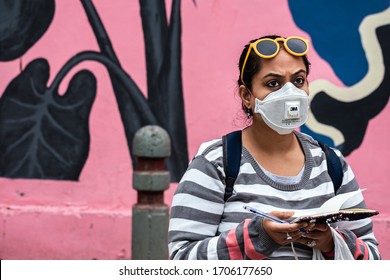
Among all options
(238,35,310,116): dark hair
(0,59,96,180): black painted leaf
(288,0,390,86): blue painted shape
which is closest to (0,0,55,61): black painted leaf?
(0,59,96,180): black painted leaf

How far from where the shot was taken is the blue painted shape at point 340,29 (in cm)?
567

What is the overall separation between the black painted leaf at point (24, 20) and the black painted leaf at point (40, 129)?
16 cm

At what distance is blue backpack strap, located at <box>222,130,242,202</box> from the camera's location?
2402 millimetres

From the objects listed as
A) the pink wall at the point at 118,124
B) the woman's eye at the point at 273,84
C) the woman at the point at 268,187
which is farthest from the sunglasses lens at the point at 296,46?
the pink wall at the point at 118,124

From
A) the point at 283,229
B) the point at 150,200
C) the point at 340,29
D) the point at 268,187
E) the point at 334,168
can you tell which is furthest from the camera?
the point at 340,29

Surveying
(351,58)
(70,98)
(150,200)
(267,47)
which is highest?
(267,47)

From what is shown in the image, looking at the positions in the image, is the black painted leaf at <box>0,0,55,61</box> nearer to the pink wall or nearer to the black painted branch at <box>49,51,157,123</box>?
the pink wall

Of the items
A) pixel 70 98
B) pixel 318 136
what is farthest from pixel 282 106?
pixel 70 98

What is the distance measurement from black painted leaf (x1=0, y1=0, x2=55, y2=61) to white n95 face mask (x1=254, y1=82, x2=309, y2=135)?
11.3ft

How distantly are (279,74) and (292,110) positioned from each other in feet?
0.38

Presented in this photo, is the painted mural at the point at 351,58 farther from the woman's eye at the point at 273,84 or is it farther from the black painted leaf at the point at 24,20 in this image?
the woman's eye at the point at 273,84

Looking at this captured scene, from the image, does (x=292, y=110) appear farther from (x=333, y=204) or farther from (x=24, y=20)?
(x=24, y=20)

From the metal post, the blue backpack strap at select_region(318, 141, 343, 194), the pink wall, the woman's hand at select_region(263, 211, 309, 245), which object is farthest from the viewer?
the pink wall

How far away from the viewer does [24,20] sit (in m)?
5.72
